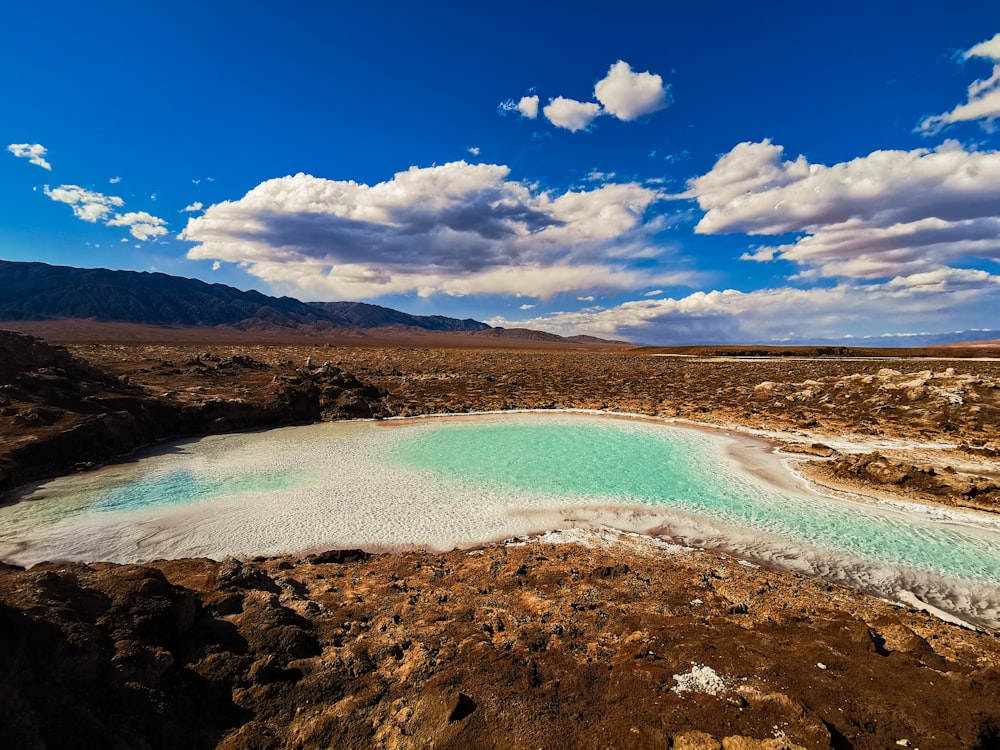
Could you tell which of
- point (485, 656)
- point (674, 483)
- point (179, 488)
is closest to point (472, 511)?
point (485, 656)

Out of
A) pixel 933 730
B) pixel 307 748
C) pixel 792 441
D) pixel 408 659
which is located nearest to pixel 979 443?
pixel 792 441

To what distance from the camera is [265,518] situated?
12.6 metres

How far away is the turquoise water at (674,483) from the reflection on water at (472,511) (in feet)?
0.20

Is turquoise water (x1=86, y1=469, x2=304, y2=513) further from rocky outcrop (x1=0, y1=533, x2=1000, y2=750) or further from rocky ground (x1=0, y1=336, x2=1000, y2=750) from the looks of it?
rocky outcrop (x1=0, y1=533, x2=1000, y2=750)

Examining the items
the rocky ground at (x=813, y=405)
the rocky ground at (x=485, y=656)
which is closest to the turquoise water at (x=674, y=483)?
the rocky ground at (x=813, y=405)

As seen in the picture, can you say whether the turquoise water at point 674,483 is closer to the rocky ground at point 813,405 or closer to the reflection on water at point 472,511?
the reflection on water at point 472,511

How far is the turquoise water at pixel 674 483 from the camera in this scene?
35.5 ft

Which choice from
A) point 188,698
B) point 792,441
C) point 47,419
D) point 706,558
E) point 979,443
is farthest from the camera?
point 792,441

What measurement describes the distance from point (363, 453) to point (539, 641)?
1438 cm

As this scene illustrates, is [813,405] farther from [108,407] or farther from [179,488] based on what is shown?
[108,407]

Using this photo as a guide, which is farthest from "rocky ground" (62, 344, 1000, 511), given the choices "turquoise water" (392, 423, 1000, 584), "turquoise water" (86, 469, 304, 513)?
"turquoise water" (86, 469, 304, 513)

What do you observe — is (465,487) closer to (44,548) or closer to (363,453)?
(363,453)

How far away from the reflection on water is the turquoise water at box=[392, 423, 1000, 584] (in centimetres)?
6

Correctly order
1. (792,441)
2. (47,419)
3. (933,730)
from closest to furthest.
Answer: (933,730) < (47,419) < (792,441)
